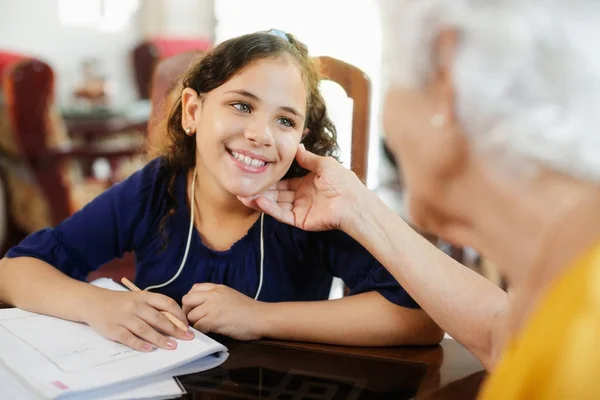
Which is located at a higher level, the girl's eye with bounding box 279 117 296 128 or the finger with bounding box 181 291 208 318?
the girl's eye with bounding box 279 117 296 128

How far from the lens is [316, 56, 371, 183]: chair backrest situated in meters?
1.47

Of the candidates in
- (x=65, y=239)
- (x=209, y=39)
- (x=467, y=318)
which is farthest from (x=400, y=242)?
(x=209, y=39)

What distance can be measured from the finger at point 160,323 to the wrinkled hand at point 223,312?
0.06 meters

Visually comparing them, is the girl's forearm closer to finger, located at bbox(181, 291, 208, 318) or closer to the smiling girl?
the smiling girl

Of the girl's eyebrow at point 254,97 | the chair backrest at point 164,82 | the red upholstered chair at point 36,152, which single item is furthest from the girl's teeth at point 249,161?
the red upholstered chair at point 36,152

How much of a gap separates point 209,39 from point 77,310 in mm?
4037

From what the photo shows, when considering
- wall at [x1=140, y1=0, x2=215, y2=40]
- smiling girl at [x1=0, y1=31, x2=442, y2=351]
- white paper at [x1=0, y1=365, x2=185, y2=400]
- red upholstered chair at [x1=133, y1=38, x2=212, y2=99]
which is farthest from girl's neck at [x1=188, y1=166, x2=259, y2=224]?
wall at [x1=140, y1=0, x2=215, y2=40]

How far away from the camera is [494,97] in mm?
508

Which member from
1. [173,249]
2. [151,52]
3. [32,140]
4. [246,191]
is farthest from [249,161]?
[151,52]

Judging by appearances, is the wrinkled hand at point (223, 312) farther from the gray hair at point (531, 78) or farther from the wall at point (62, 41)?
the wall at point (62, 41)

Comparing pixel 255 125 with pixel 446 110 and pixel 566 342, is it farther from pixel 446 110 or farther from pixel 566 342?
pixel 566 342

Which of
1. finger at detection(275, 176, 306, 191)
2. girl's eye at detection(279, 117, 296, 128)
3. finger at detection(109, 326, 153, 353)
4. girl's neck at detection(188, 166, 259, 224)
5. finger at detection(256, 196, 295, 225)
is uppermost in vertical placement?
girl's eye at detection(279, 117, 296, 128)

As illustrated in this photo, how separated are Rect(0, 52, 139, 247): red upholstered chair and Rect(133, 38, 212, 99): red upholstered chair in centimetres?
156

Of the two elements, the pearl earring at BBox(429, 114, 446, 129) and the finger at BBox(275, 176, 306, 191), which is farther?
the finger at BBox(275, 176, 306, 191)
